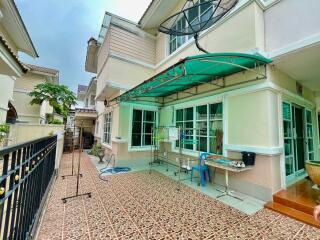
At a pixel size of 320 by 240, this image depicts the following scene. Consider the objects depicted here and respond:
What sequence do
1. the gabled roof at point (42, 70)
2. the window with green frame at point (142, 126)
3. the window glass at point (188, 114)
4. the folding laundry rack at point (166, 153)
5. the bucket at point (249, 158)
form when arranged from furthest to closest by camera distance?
the gabled roof at point (42, 70) < the window with green frame at point (142, 126) < the window glass at point (188, 114) < the folding laundry rack at point (166, 153) < the bucket at point (249, 158)

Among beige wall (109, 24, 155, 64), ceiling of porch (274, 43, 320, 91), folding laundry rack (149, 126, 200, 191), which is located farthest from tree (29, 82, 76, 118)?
ceiling of porch (274, 43, 320, 91)

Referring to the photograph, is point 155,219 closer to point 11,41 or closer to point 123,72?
point 123,72

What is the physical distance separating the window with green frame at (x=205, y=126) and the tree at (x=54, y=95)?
9.14 metres

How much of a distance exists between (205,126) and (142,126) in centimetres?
343

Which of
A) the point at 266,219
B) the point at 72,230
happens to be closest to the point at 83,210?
the point at 72,230

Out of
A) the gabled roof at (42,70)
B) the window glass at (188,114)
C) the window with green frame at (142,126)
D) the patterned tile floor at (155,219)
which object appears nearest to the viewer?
the patterned tile floor at (155,219)

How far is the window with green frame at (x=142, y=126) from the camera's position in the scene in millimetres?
7766

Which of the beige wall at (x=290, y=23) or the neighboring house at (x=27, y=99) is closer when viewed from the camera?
the beige wall at (x=290, y=23)

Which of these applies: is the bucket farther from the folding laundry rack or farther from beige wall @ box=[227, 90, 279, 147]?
the folding laundry rack

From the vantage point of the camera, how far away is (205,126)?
580cm

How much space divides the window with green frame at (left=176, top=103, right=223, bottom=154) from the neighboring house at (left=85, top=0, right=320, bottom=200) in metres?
0.04

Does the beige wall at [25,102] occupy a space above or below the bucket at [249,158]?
above

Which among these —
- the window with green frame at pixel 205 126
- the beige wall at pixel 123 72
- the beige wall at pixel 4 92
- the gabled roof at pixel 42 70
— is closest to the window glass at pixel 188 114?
the window with green frame at pixel 205 126

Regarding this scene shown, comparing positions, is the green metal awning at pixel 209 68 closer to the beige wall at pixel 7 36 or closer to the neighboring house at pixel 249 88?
the neighboring house at pixel 249 88
